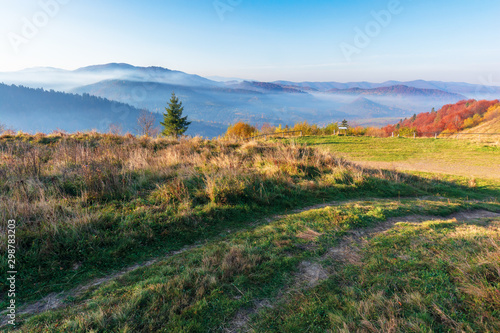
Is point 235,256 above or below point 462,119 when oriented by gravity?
below

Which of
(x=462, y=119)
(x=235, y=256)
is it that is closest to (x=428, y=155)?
(x=235, y=256)

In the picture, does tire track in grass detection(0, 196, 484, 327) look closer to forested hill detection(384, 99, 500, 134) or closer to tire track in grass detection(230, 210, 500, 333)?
tire track in grass detection(230, 210, 500, 333)

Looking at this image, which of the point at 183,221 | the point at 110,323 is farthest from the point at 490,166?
the point at 110,323

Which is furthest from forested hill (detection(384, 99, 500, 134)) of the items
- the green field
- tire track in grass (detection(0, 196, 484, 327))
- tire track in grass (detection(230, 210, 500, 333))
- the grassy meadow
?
tire track in grass (detection(0, 196, 484, 327))

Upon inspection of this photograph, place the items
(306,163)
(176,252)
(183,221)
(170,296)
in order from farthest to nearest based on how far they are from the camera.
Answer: (306,163) < (183,221) < (176,252) < (170,296)

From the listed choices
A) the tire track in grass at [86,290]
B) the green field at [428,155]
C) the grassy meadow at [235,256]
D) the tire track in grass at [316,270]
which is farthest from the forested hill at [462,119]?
the tire track in grass at [86,290]

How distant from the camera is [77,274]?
3.50 m

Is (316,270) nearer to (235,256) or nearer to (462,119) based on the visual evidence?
(235,256)

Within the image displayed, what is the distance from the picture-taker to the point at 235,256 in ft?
11.5

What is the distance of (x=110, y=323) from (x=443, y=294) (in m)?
3.41

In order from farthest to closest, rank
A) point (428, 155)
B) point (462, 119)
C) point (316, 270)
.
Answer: point (462, 119), point (428, 155), point (316, 270)

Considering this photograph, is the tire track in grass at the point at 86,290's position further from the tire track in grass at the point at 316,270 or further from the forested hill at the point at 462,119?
the forested hill at the point at 462,119

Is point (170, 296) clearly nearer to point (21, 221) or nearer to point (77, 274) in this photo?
point (77, 274)

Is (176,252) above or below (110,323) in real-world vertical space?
below
